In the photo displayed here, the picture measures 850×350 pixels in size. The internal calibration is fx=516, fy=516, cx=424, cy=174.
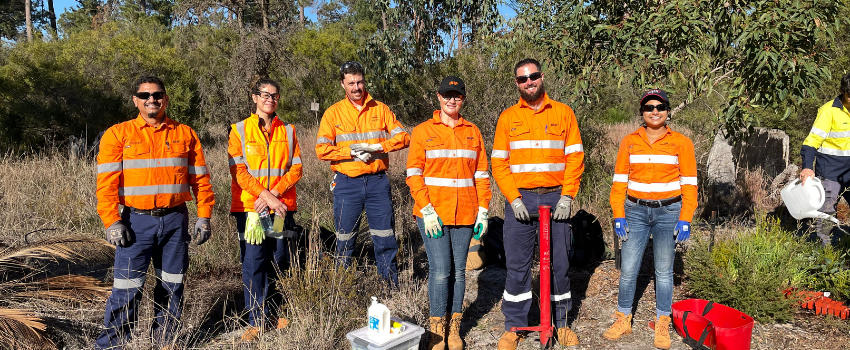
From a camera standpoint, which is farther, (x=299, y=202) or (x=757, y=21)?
(x=299, y=202)

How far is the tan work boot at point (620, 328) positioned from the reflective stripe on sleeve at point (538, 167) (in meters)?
1.29

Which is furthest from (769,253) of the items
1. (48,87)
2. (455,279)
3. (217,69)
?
(217,69)

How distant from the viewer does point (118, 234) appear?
314 centimetres

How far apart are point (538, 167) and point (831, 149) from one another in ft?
11.5

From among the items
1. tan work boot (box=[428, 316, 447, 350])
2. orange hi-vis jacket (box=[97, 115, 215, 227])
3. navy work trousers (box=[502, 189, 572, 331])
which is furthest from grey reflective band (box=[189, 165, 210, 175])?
navy work trousers (box=[502, 189, 572, 331])

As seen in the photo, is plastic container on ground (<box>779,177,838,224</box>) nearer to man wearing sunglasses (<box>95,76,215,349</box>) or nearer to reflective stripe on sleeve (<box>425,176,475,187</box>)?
reflective stripe on sleeve (<box>425,176,475,187</box>)

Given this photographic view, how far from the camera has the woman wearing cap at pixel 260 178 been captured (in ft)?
12.5

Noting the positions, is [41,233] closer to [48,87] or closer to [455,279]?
[455,279]

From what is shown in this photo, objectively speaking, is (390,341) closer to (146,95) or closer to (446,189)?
(446,189)

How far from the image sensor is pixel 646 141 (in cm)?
363

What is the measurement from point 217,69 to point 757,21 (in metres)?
14.3

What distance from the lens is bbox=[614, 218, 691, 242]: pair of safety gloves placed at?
3.50m

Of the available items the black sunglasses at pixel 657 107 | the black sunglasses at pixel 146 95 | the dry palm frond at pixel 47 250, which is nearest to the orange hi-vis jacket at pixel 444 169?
A: the black sunglasses at pixel 657 107

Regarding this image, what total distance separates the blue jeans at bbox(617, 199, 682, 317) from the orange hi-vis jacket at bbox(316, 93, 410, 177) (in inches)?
75.4
